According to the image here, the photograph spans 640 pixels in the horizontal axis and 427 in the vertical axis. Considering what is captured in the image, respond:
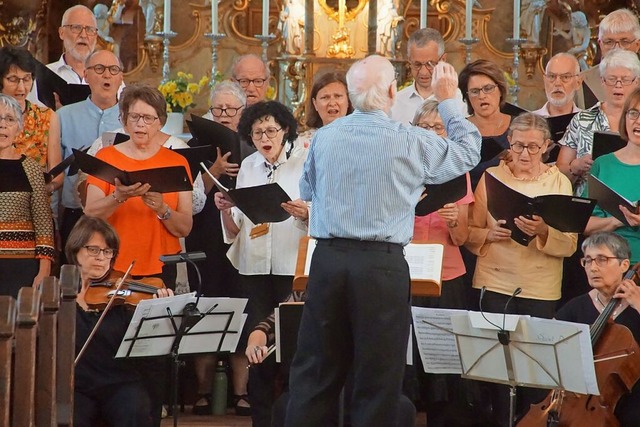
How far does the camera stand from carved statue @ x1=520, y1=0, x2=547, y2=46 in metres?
8.68

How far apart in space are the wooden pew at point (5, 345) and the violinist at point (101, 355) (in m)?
1.80

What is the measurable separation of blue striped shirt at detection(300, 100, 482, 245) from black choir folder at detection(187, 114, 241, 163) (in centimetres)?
170

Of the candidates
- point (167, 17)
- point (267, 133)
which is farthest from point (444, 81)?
point (167, 17)

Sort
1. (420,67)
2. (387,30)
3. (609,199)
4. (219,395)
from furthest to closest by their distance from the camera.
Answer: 1. (387,30)
2. (420,67)
3. (219,395)
4. (609,199)

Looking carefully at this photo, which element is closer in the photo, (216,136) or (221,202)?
(221,202)

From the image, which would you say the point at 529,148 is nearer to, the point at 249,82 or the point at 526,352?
the point at 526,352

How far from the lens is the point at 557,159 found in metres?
6.80

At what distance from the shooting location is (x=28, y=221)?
643cm

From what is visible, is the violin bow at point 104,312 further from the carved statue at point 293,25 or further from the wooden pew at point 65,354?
the carved statue at point 293,25

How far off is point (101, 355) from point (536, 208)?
198cm

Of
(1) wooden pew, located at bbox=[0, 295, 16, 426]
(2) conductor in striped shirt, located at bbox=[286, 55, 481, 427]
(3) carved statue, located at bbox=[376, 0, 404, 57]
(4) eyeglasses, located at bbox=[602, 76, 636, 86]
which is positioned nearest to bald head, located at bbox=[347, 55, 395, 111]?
(2) conductor in striped shirt, located at bbox=[286, 55, 481, 427]

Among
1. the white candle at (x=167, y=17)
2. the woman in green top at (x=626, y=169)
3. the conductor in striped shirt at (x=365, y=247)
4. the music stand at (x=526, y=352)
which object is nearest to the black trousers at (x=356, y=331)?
the conductor in striped shirt at (x=365, y=247)

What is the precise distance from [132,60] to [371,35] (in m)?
1.54

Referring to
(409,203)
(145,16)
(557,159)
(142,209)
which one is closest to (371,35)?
(145,16)
